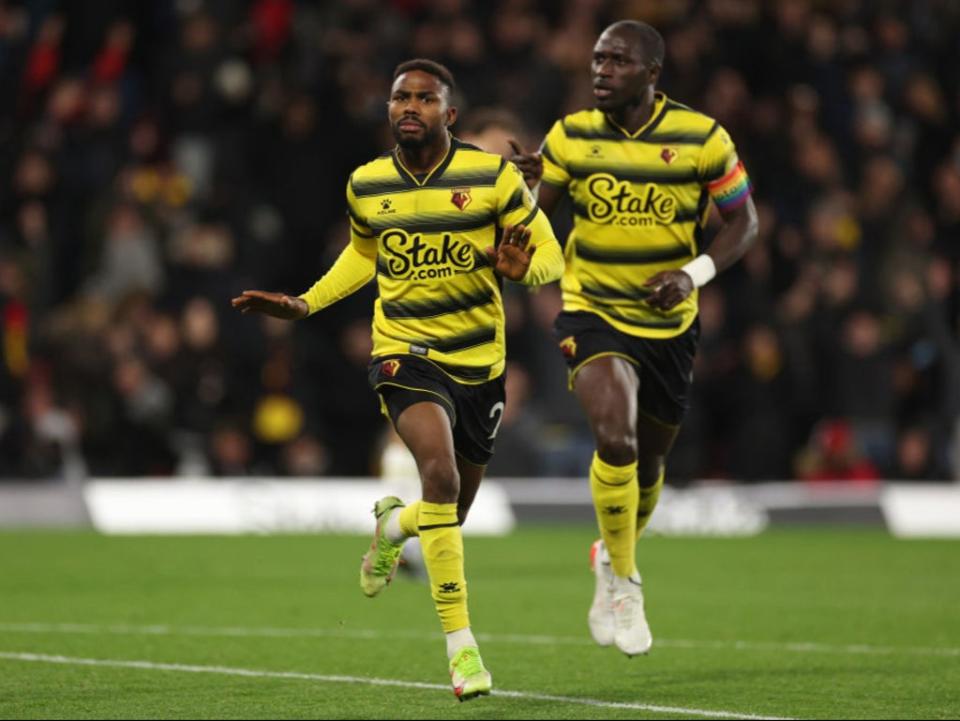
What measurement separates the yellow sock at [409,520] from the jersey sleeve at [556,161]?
68.2 inches

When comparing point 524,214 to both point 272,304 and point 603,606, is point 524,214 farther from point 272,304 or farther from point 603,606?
point 603,606

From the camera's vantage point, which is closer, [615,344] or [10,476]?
[615,344]

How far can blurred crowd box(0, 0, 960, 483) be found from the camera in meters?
17.7

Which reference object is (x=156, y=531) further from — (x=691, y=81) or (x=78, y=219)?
(x=691, y=81)

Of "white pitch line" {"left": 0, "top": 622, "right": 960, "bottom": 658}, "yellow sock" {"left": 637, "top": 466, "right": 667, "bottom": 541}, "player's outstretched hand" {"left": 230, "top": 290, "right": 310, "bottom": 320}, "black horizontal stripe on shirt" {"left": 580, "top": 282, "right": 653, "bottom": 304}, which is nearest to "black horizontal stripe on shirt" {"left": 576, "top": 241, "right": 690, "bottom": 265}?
"black horizontal stripe on shirt" {"left": 580, "top": 282, "right": 653, "bottom": 304}

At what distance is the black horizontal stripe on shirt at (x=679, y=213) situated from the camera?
30.8ft

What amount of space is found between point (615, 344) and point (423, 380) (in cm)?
155

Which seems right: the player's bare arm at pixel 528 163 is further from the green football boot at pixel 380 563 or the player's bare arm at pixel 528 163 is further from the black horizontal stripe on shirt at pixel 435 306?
the green football boot at pixel 380 563

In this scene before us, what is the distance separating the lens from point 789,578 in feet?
45.6

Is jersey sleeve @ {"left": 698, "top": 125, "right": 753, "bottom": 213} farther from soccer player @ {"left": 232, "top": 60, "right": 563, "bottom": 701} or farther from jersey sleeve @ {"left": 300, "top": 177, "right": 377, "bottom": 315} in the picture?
jersey sleeve @ {"left": 300, "top": 177, "right": 377, "bottom": 315}

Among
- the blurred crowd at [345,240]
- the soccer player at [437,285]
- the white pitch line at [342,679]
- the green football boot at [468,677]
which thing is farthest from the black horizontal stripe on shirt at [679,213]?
the blurred crowd at [345,240]

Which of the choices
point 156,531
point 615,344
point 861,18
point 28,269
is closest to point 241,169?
point 28,269

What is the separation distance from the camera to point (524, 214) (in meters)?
8.16

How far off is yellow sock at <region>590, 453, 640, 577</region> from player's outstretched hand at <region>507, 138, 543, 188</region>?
132 centimetres
